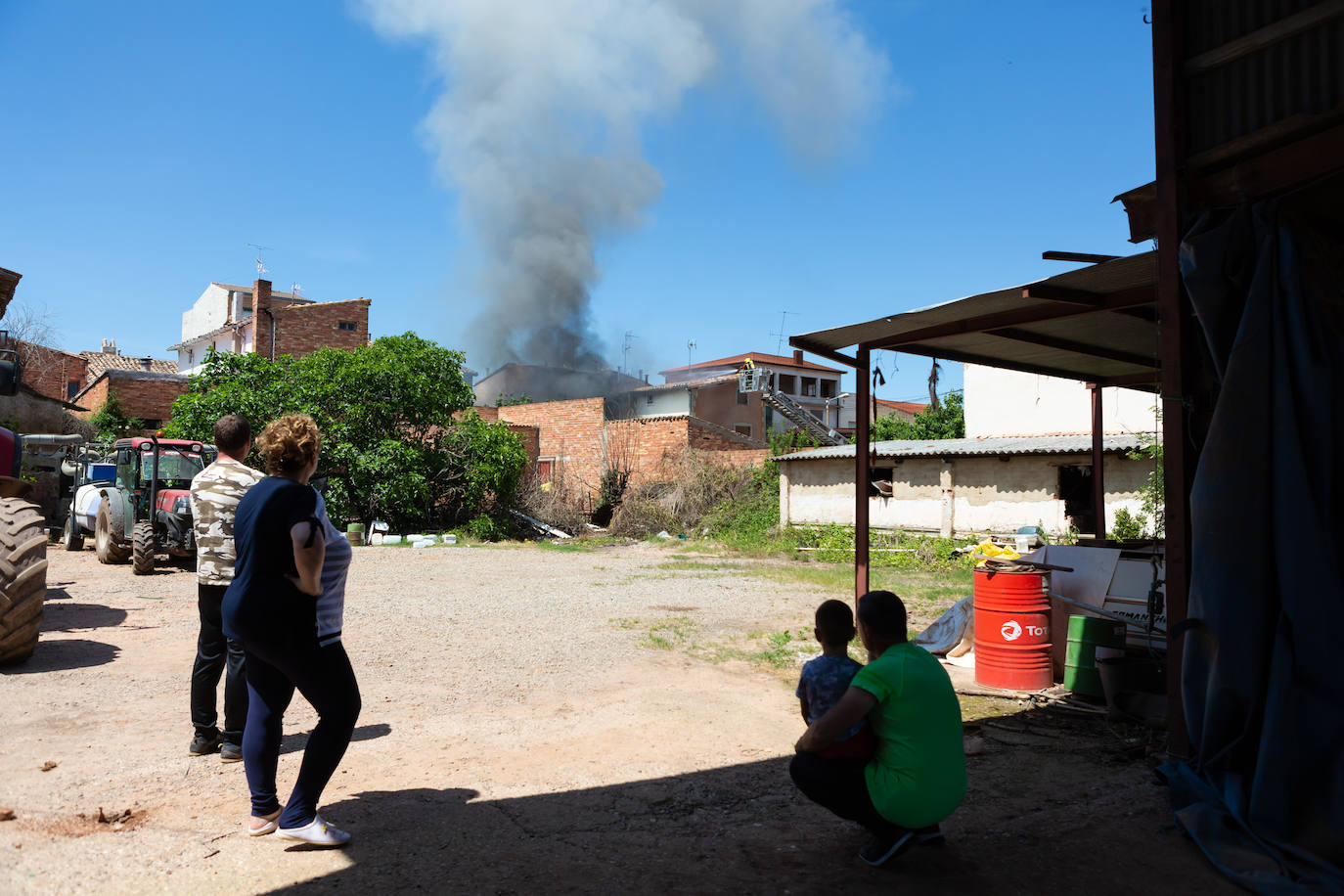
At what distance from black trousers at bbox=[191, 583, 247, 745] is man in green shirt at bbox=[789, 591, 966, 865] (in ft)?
9.75

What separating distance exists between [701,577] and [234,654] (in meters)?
10.8

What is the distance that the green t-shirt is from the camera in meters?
3.04

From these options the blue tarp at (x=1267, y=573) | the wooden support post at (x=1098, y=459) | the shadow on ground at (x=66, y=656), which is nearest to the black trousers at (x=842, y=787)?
the blue tarp at (x=1267, y=573)

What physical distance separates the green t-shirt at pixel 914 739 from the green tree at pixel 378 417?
729 inches

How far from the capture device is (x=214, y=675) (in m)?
4.54

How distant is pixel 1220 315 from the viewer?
3.82 m

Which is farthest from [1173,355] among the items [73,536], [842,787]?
[73,536]

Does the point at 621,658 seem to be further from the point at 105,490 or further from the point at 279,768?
the point at 105,490

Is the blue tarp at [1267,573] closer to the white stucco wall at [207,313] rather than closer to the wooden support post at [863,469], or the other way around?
the wooden support post at [863,469]

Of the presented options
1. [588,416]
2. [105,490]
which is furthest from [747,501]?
[105,490]

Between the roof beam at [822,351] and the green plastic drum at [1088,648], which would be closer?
the green plastic drum at [1088,648]

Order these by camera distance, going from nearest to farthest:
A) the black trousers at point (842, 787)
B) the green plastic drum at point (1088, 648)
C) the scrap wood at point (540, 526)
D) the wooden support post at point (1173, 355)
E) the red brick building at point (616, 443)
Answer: the black trousers at point (842, 787) → the wooden support post at point (1173, 355) → the green plastic drum at point (1088, 648) → the scrap wood at point (540, 526) → the red brick building at point (616, 443)

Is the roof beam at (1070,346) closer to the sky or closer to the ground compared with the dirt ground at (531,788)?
closer to the sky

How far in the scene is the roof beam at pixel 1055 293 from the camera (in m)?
5.56
